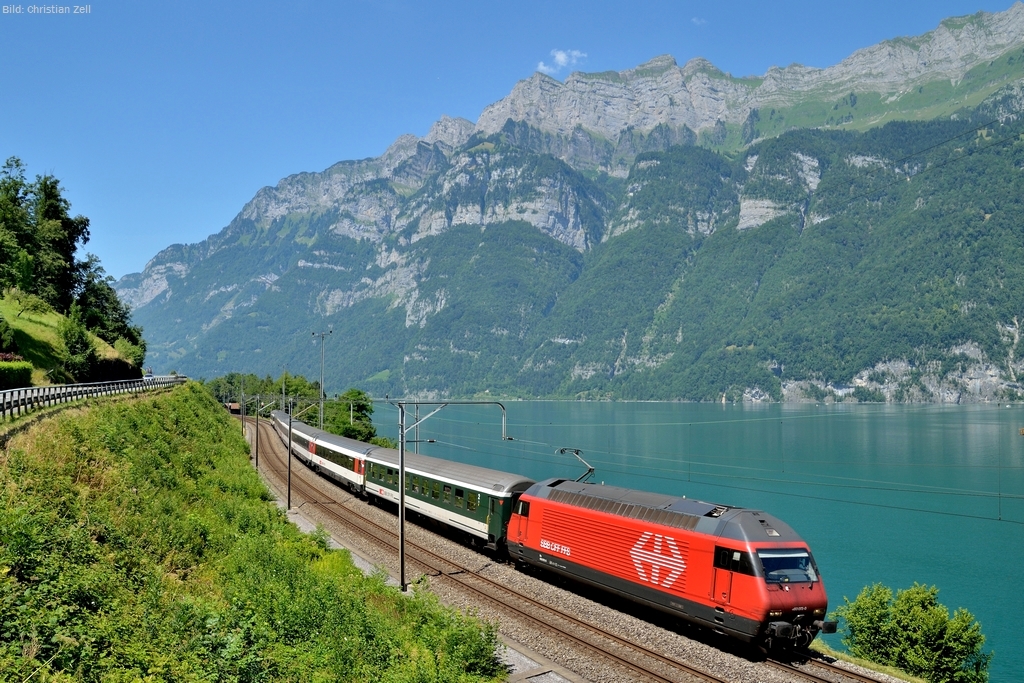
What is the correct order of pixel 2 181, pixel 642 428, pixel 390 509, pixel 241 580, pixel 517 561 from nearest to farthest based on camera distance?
pixel 241 580, pixel 517 561, pixel 390 509, pixel 2 181, pixel 642 428

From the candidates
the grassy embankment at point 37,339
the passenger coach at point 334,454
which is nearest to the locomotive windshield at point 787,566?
the passenger coach at point 334,454

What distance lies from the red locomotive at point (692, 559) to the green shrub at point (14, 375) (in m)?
24.8

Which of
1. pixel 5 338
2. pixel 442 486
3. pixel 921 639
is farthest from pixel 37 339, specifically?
pixel 921 639

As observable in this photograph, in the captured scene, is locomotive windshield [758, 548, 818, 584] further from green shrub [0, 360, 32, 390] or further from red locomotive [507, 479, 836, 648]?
green shrub [0, 360, 32, 390]

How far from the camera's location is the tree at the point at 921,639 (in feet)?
87.1

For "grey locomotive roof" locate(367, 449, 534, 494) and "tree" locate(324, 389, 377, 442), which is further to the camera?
"tree" locate(324, 389, 377, 442)

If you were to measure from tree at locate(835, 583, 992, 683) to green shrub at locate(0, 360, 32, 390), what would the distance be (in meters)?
38.8

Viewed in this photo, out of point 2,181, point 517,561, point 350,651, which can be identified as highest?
point 2,181

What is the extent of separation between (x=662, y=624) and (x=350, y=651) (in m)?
10.8

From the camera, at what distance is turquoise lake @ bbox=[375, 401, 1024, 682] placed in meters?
53.4

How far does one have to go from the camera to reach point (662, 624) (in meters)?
22.7

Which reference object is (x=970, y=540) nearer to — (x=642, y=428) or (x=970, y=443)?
(x=970, y=443)

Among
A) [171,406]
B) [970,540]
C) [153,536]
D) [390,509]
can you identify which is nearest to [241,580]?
[153,536]

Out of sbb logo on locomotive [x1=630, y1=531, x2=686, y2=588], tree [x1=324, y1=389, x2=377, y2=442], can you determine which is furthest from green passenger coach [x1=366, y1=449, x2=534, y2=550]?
tree [x1=324, y1=389, x2=377, y2=442]
